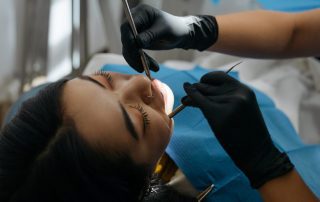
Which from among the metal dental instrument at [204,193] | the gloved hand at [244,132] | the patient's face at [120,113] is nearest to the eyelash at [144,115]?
the patient's face at [120,113]

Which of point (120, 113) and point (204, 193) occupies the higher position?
point (120, 113)

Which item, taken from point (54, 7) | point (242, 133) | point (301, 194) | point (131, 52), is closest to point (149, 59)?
point (131, 52)

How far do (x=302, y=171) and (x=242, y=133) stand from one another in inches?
13.8

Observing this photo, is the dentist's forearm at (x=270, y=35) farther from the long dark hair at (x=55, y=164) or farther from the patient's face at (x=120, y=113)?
the long dark hair at (x=55, y=164)

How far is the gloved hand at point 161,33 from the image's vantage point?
89 centimetres

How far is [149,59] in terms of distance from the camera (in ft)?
3.01

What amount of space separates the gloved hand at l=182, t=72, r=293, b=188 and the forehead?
0.16m

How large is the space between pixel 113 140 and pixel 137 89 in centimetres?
13

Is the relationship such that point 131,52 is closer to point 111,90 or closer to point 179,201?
point 111,90

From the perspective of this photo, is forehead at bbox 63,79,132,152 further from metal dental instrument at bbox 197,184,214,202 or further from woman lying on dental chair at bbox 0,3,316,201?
metal dental instrument at bbox 197,184,214,202

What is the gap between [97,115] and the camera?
722 millimetres

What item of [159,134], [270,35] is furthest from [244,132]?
[270,35]

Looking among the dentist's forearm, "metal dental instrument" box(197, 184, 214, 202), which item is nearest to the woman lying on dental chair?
"metal dental instrument" box(197, 184, 214, 202)

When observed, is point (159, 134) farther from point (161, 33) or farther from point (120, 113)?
point (161, 33)
